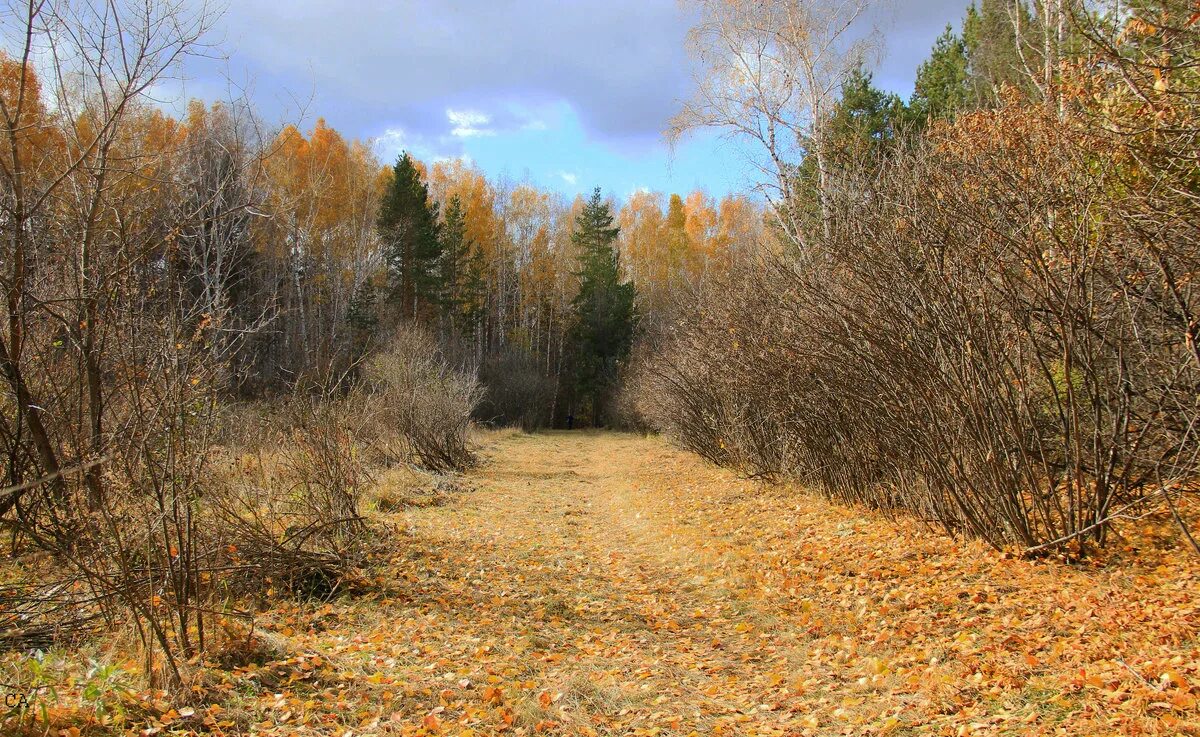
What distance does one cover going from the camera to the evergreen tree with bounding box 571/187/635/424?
4109 cm

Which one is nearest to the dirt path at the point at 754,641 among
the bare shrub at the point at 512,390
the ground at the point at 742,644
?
the ground at the point at 742,644

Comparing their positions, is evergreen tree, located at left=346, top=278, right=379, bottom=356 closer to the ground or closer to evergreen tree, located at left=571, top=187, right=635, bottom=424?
evergreen tree, located at left=571, top=187, right=635, bottom=424

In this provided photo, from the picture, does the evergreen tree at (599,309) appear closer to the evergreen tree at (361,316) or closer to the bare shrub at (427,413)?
the evergreen tree at (361,316)

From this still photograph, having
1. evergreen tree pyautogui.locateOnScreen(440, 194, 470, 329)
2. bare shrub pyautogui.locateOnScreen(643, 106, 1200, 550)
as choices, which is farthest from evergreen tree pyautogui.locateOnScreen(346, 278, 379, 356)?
bare shrub pyautogui.locateOnScreen(643, 106, 1200, 550)

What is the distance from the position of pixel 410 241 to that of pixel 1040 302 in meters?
32.5

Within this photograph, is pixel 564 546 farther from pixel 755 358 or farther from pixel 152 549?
pixel 152 549

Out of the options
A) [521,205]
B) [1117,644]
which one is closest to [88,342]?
[1117,644]

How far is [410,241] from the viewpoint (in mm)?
34438

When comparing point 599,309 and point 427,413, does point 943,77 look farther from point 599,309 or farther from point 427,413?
point 599,309

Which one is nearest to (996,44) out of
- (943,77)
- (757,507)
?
(943,77)

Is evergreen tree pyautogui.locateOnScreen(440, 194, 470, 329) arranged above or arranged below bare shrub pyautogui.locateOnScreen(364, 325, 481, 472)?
above

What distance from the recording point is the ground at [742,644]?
3.72 metres

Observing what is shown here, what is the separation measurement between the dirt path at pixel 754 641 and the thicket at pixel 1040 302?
71 cm

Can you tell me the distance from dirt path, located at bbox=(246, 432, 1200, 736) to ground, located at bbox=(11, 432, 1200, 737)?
0.02m
